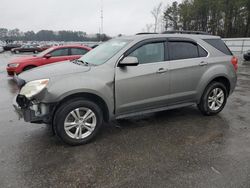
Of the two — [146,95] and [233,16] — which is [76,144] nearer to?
[146,95]

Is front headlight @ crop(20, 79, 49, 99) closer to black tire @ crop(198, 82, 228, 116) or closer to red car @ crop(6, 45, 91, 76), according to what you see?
black tire @ crop(198, 82, 228, 116)

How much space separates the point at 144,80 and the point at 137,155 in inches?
53.5

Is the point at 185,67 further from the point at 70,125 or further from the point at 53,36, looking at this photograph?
the point at 53,36

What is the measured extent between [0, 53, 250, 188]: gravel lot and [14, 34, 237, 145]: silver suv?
1.26 feet

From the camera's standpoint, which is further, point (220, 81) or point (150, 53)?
point (220, 81)

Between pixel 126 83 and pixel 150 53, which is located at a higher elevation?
pixel 150 53

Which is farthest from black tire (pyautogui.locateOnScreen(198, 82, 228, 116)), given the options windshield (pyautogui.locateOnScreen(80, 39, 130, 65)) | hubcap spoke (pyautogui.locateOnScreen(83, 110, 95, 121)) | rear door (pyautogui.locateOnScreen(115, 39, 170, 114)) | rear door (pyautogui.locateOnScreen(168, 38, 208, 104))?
hubcap spoke (pyautogui.locateOnScreen(83, 110, 95, 121))

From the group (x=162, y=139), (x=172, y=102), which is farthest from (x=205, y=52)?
(x=162, y=139)

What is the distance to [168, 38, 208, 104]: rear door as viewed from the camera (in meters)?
4.24

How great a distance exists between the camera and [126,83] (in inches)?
147

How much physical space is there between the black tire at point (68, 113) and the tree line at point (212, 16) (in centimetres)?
4050

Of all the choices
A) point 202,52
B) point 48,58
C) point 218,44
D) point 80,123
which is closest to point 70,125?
point 80,123

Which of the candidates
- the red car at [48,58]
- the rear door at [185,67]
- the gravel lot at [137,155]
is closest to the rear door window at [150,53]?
the rear door at [185,67]

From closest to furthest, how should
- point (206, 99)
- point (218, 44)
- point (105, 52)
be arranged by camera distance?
point (105, 52)
point (206, 99)
point (218, 44)
